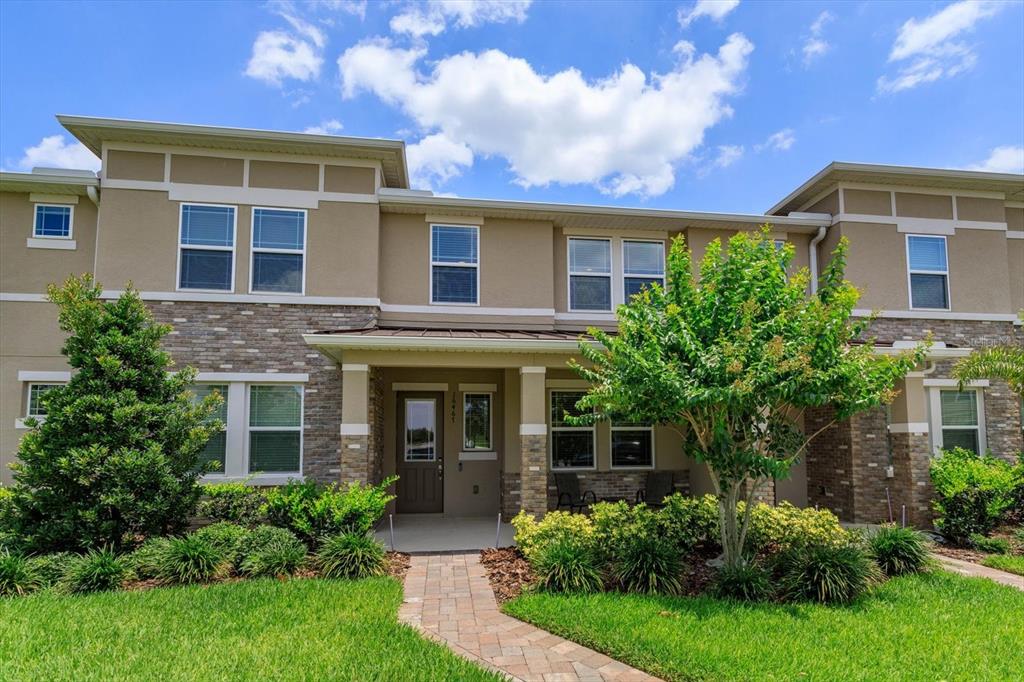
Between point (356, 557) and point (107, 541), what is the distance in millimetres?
3358

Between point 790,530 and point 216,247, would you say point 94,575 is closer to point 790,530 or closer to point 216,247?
point 216,247

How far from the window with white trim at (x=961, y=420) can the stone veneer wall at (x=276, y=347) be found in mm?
11730

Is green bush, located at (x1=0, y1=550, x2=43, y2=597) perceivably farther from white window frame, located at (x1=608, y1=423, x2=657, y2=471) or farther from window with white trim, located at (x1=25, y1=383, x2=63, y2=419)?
white window frame, located at (x1=608, y1=423, x2=657, y2=471)

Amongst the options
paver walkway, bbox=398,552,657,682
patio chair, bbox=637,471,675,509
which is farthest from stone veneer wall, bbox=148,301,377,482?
patio chair, bbox=637,471,675,509

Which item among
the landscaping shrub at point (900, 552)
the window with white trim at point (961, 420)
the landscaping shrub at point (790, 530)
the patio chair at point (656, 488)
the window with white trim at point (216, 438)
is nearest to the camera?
the landscaping shrub at point (900, 552)

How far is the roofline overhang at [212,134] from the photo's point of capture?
963 centimetres

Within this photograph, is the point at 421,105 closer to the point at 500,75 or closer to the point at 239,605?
the point at 500,75

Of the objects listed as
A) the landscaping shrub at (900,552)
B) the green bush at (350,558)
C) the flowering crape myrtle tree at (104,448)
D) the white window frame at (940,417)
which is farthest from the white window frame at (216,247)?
the white window frame at (940,417)

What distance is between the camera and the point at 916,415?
9820 millimetres

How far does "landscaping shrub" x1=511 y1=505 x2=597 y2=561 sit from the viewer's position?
7363 millimetres

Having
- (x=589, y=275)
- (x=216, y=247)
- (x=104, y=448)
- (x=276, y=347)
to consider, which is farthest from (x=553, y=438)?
(x=104, y=448)

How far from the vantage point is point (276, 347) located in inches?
399

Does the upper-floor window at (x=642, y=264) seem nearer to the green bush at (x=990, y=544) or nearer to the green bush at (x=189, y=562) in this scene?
the green bush at (x=990, y=544)

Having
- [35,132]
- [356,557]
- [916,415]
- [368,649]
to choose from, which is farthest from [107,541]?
[916,415]
